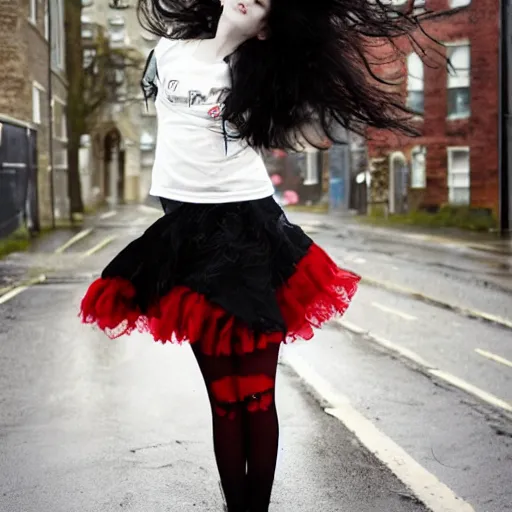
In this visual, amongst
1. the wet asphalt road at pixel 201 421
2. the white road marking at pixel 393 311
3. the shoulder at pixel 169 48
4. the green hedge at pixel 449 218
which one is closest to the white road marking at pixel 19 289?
the wet asphalt road at pixel 201 421

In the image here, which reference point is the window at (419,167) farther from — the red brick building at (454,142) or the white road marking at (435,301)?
the white road marking at (435,301)

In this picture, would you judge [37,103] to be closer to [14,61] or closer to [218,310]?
[14,61]

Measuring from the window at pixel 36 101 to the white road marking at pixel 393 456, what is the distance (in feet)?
26.3

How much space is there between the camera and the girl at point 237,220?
214 cm

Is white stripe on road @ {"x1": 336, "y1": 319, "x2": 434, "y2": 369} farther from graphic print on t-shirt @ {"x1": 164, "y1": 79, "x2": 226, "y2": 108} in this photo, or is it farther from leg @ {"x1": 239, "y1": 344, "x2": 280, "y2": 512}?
graphic print on t-shirt @ {"x1": 164, "y1": 79, "x2": 226, "y2": 108}

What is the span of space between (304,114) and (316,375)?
2.67m

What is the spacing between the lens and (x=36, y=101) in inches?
470

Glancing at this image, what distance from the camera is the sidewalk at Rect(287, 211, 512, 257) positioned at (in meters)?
12.8

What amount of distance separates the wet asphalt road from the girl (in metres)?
0.82

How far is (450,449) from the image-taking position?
3453mm

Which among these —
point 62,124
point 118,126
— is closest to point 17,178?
point 62,124

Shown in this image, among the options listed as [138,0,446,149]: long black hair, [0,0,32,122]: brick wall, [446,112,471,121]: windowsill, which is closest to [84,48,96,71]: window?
[0,0,32,122]: brick wall

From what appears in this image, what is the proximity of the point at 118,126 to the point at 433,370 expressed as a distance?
7619 mm

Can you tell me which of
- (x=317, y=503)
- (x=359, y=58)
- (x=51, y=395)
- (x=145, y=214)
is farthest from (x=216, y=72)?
(x=145, y=214)
